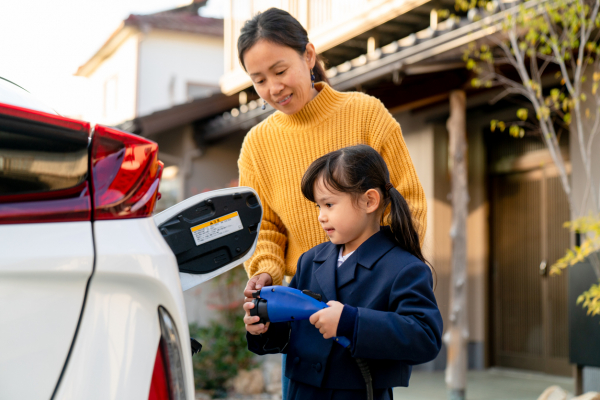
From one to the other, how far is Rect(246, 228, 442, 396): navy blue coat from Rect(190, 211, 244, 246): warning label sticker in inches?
13.4

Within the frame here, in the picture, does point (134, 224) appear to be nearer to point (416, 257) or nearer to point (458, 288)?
point (416, 257)

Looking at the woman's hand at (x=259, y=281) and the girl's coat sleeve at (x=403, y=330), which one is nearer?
the girl's coat sleeve at (x=403, y=330)

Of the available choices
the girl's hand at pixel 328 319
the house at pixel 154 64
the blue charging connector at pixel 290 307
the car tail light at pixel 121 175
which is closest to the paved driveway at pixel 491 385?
the blue charging connector at pixel 290 307

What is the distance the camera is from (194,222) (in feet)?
4.91

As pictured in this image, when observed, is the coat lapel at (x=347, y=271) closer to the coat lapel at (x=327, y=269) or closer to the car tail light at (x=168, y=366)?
the coat lapel at (x=327, y=269)

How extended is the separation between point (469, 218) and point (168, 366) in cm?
677

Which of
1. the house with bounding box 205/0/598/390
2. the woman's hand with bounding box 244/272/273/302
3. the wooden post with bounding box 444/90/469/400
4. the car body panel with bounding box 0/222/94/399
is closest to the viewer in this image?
the car body panel with bounding box 0/222/94/399

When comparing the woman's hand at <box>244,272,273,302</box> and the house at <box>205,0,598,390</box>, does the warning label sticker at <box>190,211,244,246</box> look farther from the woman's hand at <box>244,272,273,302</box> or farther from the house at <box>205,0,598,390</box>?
the house at <box>205,0,598,390</box>

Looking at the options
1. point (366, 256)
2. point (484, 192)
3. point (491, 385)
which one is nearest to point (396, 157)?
point (366, 256)

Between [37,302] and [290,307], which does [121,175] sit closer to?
[37,302]

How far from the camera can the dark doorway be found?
6676 millimetres

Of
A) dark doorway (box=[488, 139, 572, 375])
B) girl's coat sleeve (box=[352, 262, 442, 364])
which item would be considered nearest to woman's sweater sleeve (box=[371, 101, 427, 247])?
girl's coat sleeve (box=[352, 262, 442, 364])

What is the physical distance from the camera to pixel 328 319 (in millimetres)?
1500

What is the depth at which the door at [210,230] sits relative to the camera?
4.86 ft
